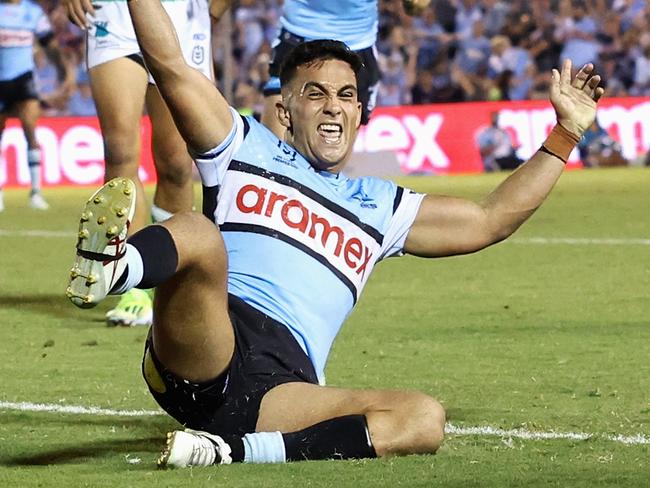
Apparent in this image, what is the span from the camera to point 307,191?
5238 mm

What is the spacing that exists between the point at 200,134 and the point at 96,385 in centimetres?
192

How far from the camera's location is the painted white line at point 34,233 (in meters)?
13.4

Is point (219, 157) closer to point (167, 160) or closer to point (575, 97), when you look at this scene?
point (575, 97)

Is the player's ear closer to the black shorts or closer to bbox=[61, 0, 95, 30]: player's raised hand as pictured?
the black shorts

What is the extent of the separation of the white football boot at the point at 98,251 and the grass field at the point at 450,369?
1.91 feet

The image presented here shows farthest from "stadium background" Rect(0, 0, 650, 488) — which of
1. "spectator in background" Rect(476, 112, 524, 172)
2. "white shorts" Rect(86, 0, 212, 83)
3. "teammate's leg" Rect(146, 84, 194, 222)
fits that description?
"spectator in background" Rect(476, 112, 524, 172)

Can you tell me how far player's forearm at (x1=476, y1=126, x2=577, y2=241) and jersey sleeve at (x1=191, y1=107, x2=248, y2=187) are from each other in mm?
897

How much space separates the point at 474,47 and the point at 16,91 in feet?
29.8

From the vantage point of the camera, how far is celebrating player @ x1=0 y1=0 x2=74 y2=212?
1623 centimetres

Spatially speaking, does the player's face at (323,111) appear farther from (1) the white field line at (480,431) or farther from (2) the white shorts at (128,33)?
(2) the white shorts at (128,33)

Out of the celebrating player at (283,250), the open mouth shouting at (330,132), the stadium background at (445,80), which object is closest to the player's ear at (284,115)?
the celebrating player at (283,250)

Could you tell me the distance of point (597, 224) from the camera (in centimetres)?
1341

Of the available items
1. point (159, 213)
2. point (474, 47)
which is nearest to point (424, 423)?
point (159, 213)

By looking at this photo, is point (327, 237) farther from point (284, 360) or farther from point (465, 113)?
point (465, 113)
